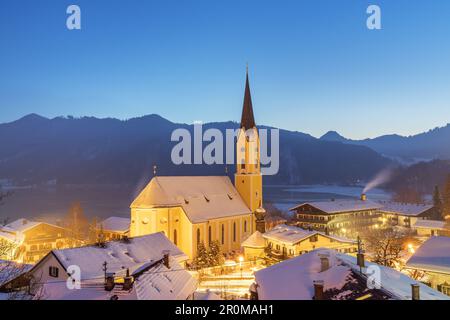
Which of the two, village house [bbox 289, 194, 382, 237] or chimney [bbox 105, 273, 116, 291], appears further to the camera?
village house [bbox 289, 194, 382, 237]

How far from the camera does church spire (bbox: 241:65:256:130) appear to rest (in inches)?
1820

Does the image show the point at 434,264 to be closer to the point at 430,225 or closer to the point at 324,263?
the point at 324,263

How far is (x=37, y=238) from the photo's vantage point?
45500 millimetres

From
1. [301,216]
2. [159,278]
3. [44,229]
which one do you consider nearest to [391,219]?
[301,216]

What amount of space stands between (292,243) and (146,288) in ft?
63.4

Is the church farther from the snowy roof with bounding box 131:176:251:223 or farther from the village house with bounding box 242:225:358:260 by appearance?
the village house with bounding box 242:225:358:260

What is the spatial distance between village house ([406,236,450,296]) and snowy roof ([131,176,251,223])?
2014cm

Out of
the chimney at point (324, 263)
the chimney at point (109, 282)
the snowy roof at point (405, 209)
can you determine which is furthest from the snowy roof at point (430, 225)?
the chimney at point (109, 282)

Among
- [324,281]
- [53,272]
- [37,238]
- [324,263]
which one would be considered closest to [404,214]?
[37,238]

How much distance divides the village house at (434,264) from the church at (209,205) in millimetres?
19906

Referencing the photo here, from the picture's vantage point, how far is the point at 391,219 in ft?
209

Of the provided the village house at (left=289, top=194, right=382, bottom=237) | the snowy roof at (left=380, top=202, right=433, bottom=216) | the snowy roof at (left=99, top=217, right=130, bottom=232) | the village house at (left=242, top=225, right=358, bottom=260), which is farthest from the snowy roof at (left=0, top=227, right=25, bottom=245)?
the snowy roof at (left=380, top=202, right=433, bottom=216)

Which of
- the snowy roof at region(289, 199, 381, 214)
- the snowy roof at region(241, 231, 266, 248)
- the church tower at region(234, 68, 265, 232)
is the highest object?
the church tower at region(234, 68, 265, 232)

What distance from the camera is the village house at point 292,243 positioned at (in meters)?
33.0
